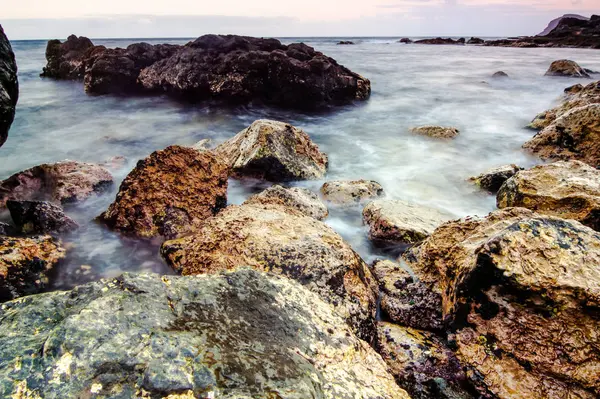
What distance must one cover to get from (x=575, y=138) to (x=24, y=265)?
824 centimetres

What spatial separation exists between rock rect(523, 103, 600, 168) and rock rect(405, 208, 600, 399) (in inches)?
184

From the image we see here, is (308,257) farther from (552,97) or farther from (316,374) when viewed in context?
(552,97)

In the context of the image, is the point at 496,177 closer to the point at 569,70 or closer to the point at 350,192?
the point at 350,192

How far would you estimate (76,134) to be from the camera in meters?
9.55

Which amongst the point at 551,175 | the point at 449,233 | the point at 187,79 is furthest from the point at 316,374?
the point at 187,79

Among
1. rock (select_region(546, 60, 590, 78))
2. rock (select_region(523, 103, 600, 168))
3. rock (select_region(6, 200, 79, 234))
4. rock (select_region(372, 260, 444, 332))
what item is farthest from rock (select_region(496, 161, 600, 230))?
rock (select_region(546, 60, 590, 78))

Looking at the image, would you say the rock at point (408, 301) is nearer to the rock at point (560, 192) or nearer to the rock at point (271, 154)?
the rock at point (560, 192)

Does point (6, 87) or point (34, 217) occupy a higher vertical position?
point (6, 87)

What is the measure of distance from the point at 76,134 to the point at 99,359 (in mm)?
9932

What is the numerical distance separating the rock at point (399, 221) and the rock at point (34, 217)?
12.4 ft

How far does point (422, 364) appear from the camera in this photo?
2.60 m

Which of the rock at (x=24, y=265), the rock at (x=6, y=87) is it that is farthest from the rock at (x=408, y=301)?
the rock at (x=6, y=87)

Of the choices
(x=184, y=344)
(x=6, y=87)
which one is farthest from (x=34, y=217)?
(x=184, y=344)

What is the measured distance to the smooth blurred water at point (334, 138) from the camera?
4582 millimetres
